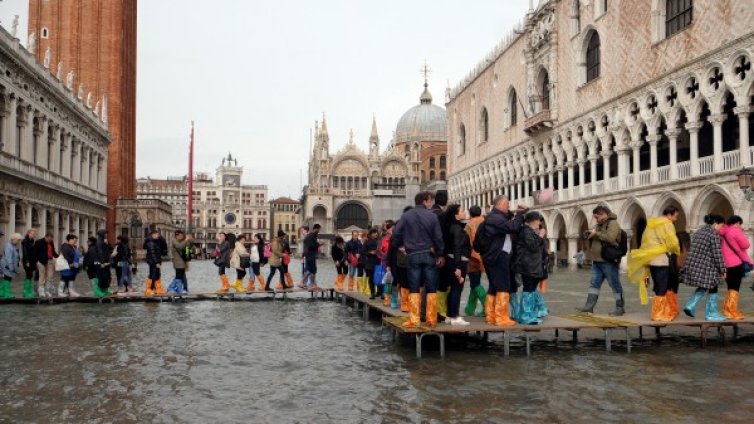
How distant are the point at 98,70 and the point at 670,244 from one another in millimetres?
58008

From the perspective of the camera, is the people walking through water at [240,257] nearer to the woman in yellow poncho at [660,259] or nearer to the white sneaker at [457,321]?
the white sneaker at [457,321]

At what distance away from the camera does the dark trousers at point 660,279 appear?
10.2 meters

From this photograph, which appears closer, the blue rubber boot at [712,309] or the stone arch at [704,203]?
the blue rubber boot at [712,309]

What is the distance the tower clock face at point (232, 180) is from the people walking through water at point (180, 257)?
138335mm

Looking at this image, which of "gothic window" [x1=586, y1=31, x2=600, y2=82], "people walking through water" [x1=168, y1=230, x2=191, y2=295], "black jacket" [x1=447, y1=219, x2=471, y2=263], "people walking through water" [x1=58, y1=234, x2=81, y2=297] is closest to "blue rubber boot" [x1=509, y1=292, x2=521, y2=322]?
"black jacket" [x1=447, y1=219, x2=471, y2=263]

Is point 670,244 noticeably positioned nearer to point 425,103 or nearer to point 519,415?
point 519,415

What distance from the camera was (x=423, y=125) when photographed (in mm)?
107250

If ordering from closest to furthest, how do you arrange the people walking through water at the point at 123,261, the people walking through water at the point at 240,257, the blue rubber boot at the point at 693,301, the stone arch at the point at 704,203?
the blue rubber boot at the point at 693,301 → the people walking through water at the point at 240,257 → the people walking through water at the point at 123,261 → the stone arch at the point at 704,203

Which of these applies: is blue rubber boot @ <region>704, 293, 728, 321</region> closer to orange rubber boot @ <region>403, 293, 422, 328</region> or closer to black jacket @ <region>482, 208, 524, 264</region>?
black jacket @ <region>482, 208, 524, 264</region>

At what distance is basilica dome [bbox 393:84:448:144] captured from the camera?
350ft

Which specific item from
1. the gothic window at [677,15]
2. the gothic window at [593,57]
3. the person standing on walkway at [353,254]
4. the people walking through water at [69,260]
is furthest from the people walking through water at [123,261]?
the gothic window at [593,57]

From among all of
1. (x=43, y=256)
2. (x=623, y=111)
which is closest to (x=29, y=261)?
(x=43, y=256)

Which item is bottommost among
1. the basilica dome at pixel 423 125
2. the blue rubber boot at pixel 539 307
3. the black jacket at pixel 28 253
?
the blue rubber boot at pixel 539 307

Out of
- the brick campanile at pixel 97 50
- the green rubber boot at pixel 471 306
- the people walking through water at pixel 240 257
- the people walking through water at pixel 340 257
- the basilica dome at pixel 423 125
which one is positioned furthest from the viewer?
the basilica dome at pixel 423 125
